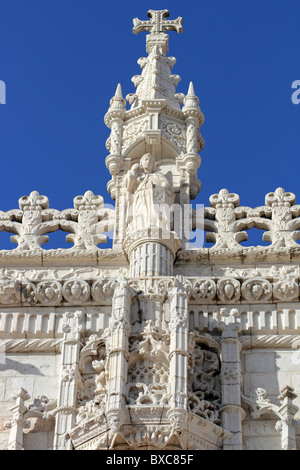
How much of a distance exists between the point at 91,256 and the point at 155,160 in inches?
92.1

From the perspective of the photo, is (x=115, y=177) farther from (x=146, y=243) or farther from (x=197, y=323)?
(x=197, y=323)

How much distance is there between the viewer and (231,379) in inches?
773

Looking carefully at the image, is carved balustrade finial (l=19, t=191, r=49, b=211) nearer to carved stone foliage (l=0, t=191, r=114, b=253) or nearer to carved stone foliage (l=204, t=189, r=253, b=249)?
carved stone foliage (l=0, t=191, r=114, b=253)

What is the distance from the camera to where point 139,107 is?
78.8 feet

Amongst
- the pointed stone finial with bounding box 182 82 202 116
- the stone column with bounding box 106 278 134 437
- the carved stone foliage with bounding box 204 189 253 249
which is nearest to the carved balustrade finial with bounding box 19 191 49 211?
the carved stone foliage with bounding box 204 189 253 249

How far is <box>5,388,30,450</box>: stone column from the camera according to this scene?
1891 centimetres

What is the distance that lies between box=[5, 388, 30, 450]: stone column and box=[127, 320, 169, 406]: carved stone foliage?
1389mm

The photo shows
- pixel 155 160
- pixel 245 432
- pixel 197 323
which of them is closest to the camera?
pixel 245 432

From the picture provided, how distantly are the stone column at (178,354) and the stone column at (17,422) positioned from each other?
1954 millimetres

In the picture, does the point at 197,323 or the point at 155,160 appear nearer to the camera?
the point at 197,323

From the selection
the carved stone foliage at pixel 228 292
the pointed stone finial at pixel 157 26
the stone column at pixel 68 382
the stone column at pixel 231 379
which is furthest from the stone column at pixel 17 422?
the pointed stone finial at pixel 157 26
